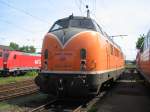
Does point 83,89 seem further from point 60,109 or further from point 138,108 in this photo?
point 138,108

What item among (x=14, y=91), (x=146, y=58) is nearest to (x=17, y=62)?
(x=14, y=91)

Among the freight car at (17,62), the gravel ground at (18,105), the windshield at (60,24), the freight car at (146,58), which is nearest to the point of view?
the gravel ground at (18,105)

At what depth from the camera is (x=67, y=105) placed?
11289 mm

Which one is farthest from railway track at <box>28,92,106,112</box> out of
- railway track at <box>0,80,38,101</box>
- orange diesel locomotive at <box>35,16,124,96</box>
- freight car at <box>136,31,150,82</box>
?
freight car at <box>136,31,150,82</box>

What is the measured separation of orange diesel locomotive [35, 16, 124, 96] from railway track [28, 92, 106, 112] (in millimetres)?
464

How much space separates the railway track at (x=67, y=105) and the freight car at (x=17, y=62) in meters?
20.7

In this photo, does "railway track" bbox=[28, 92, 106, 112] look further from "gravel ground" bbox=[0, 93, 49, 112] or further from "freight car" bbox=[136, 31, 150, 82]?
"freight car" bbox=[136, 31, 150, 82]

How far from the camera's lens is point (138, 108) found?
1112 centimetres

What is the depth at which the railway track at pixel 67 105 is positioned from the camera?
1027 centimetres

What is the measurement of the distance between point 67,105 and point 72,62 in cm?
166

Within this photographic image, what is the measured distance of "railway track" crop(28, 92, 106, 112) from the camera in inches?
404

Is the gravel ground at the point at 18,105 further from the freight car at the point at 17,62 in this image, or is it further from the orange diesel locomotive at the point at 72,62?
the freight car at the point at 17,62

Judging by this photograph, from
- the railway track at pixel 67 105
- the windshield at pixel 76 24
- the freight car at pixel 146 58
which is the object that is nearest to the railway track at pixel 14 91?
the railway track at pixel 67 105

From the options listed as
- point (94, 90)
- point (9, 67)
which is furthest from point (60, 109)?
point (9, 67)
